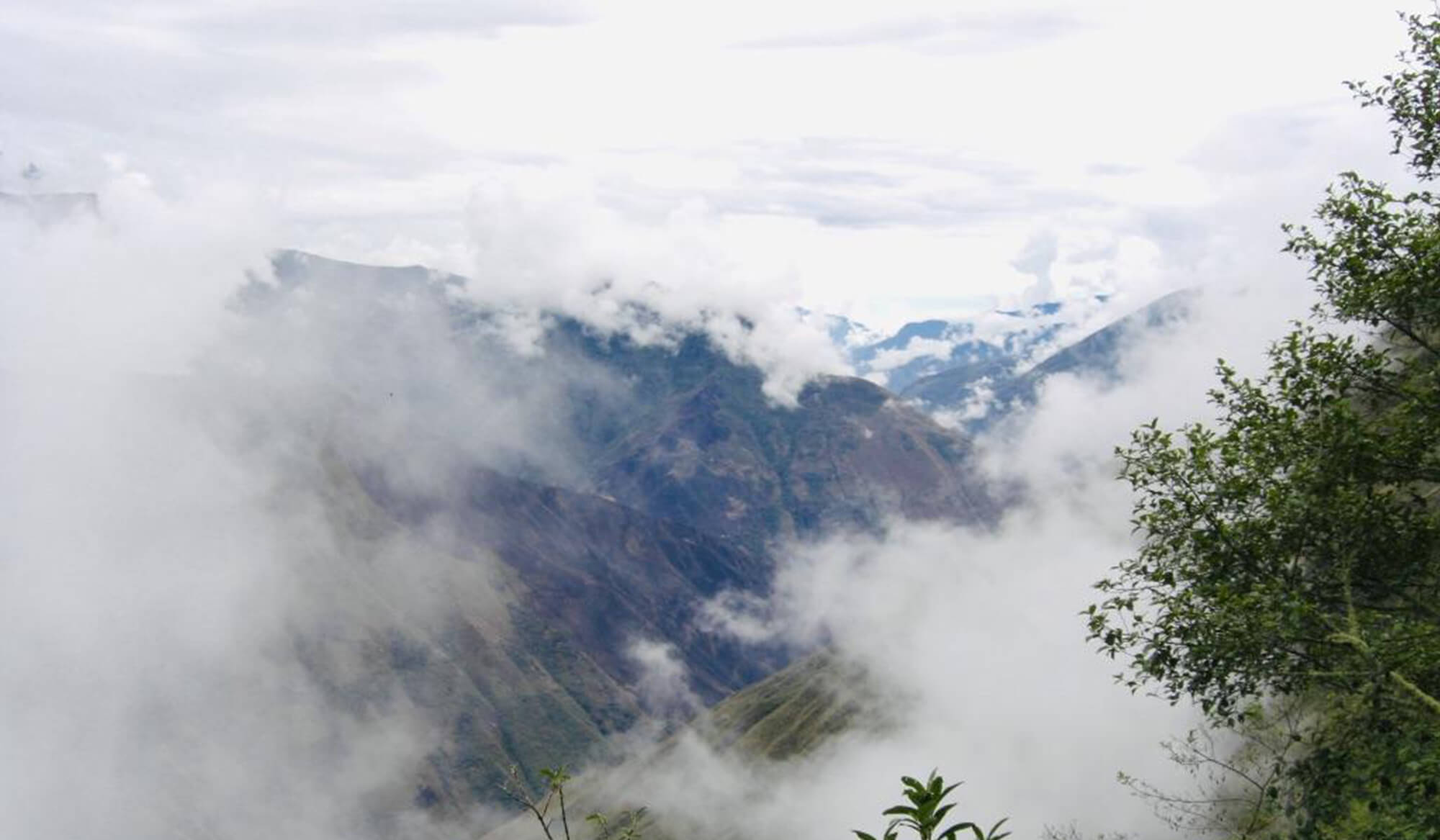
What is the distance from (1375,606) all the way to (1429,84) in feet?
32.5

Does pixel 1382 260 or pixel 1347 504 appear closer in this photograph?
pixel 1347 504

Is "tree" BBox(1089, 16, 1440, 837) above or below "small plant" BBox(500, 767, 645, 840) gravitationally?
above

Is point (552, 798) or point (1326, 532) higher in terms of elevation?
point (1326, 532)

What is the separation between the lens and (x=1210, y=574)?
20188 mm

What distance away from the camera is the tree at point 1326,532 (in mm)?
18375

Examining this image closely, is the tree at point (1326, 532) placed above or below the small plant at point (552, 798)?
above

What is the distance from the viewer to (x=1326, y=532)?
19.6 meters

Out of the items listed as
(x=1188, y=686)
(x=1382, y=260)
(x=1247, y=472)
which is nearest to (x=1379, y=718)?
(x=1188, y=686)

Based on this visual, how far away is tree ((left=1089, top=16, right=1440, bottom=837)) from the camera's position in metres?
18.4

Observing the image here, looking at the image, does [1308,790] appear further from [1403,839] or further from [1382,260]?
[1382,260]

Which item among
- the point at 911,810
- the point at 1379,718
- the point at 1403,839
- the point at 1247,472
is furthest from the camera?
the point at 1247,472

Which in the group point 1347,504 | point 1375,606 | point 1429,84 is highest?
point 1429,84

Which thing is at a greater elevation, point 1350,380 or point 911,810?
point 1350,380

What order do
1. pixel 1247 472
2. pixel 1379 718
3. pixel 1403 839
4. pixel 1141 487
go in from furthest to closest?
pixel 1141 487 → pixel 1247 472 → pixel 1379 718 → pixel 1403 839
